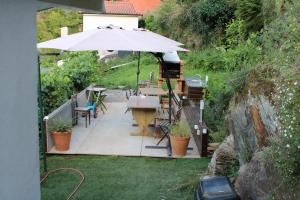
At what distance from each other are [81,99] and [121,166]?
409 cm

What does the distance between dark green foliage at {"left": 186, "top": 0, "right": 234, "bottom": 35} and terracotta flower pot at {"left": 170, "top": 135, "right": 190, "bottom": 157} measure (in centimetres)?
1358

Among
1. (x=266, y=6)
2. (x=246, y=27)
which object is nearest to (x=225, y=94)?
(x=266, y=6)

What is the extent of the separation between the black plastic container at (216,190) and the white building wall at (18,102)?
1.75 meters

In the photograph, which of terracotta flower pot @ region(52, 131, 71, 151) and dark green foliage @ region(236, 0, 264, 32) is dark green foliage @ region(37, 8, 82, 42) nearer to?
dark green foliage @ region(236, 0, 264, 32)

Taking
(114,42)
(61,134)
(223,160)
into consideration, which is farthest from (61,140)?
(223,160)

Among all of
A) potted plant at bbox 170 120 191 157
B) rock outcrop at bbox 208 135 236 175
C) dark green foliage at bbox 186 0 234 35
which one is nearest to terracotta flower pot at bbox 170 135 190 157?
potted plant at bbox 170 120 191 157

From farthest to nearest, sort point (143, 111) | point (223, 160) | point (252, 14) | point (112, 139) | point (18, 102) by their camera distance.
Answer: point (252, 14) < point (143, 111) < point (112, 139) < point (223, 160) < point (18, 102)

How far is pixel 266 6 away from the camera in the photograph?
44.9 ft

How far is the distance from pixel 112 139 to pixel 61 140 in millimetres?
1365

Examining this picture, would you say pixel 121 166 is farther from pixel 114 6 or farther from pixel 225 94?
pixel 114 6

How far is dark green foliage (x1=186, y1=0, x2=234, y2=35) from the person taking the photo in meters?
20.4

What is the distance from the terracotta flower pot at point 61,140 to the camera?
317 inches

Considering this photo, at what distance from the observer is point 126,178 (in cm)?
680

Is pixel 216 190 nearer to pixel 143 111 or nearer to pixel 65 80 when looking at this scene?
pixel 143 111
